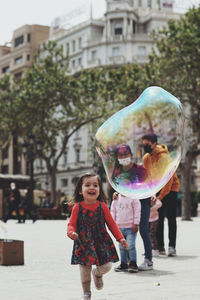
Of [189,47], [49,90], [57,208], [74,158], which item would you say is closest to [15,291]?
[189,47]

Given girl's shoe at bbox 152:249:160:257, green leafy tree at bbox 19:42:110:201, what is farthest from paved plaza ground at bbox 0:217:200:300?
green leafy tree at bbox 19:42:110:201

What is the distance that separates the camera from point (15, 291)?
19.2 feet

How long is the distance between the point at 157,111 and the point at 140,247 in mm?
4699

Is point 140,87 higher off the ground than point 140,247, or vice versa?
point 140,87

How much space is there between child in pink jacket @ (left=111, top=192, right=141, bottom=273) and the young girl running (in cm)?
213

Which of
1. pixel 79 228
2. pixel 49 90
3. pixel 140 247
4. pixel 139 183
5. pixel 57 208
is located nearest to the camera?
pixel 79 228

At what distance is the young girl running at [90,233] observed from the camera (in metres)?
5.17

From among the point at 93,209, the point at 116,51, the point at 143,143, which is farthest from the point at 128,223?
the point at 116,51

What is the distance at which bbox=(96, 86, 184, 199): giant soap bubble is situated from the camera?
686 cm

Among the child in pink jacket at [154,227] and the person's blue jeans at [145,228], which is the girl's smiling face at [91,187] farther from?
the child in pink jacket at [154,227]

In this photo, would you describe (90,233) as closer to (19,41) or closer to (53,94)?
(53,94)

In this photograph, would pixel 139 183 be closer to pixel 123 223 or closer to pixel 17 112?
pixel 123 223

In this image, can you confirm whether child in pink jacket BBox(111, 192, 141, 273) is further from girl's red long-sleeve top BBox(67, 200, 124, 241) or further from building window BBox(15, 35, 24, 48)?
building window BBox(15, 35, 24, 48)

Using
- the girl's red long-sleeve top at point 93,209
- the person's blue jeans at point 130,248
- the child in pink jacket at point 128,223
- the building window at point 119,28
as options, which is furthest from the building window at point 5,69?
the girl's red long-sleeve top at point 93,209
